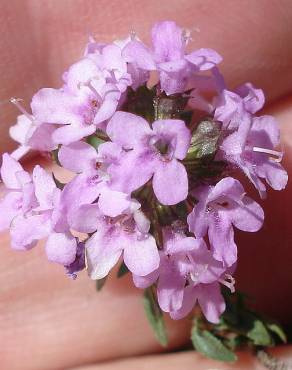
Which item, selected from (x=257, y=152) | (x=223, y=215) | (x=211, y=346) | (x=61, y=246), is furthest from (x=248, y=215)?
(x=211, y=346)

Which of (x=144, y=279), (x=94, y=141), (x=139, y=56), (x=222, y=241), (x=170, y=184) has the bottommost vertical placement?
(x=144, y=279)

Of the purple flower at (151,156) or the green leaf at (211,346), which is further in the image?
the green leaf at (211,346)

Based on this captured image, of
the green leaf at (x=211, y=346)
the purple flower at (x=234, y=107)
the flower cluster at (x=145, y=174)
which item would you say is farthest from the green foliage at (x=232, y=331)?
the purple flower at (x=234, y=107)

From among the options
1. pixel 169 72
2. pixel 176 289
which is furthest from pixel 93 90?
pixel 176 289

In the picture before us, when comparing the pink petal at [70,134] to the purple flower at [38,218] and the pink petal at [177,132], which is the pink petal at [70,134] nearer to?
the purple flower at [38,218]

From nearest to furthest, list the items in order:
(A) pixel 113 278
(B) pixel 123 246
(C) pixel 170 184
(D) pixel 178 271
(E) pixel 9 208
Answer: (C) pixel 170 184, (B) pixel 123 246, (D) pixel 178 271, (E) pixel 9 208, (A) pixel 113 278

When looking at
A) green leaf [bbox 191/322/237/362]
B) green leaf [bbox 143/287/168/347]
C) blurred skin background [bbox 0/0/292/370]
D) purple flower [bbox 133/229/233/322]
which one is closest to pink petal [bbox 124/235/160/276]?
purple flower [bbox 133/229/233/322]

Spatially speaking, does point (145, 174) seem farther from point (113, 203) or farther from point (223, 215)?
point (223, 215)
